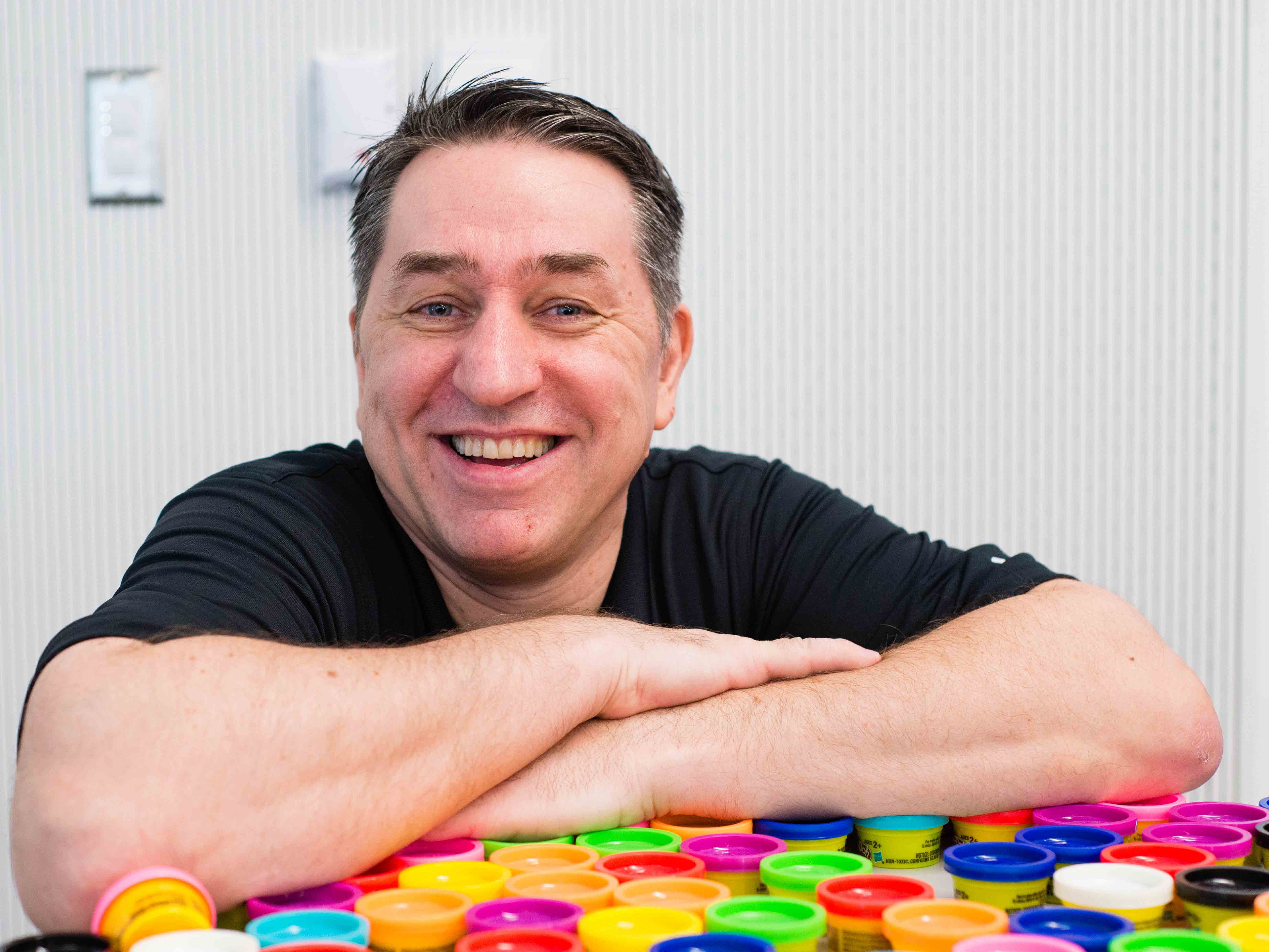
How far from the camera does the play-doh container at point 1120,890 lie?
2.23ft

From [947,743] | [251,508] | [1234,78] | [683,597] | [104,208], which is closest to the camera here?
[947,743]

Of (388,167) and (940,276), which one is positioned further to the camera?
(940,276)

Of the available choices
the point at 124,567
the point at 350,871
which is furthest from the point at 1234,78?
the point at 124,567

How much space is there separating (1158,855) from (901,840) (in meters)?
0.18

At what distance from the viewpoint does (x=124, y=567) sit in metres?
1.99

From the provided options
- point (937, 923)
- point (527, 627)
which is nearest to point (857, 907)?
point (937, 923)

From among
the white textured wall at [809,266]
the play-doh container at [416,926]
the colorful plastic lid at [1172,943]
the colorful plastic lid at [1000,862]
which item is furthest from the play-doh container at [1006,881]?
the white textured wall at [809,266]

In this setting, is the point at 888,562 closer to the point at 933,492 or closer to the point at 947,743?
the point at 947,743

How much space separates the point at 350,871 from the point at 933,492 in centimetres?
141

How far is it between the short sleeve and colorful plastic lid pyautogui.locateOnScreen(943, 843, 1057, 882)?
437mm

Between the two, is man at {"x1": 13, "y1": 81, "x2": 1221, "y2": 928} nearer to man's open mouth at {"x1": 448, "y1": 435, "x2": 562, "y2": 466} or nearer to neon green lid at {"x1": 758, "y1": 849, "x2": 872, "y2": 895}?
man's open mouth at {"x1": 448, "y1": 435, "x2": 562, "y2": 466}

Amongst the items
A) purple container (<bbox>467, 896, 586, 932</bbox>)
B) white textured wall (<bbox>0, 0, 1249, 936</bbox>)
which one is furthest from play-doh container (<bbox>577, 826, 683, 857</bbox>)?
white textured wall (<bbox>0, 0, 1249, 936</bbox>)

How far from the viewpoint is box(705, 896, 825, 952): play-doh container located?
2.07 feet

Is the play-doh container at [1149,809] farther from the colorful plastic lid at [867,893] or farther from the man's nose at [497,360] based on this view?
the man's nose at [497,360]
